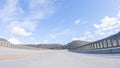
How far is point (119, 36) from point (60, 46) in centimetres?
14530

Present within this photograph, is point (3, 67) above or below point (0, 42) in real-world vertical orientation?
below

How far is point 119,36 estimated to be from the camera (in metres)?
28.7

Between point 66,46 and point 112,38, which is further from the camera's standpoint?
point 66,46

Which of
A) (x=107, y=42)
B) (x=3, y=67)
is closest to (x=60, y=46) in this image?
(x=107, y=42)

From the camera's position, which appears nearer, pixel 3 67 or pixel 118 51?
pixel 3 67

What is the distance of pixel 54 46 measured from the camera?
17388cm

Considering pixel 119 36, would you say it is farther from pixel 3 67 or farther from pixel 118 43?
pixel 3 67

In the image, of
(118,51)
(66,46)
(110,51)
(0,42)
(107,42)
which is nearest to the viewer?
(118,51)

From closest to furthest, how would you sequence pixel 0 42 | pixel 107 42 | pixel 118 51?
1. pixel 118 51
2. pixel 0 42
3. pixel 107 42

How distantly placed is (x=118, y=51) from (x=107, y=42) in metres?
15.7

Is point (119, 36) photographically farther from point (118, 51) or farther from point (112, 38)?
point (118, 51)

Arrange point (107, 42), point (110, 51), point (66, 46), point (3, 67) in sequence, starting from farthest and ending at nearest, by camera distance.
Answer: point (66, 46), point (107, 42), point (110, 51), point (3, 67)

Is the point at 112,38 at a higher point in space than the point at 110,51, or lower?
higher

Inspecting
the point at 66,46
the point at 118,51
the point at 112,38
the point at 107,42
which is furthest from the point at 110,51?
the point at 66,46
